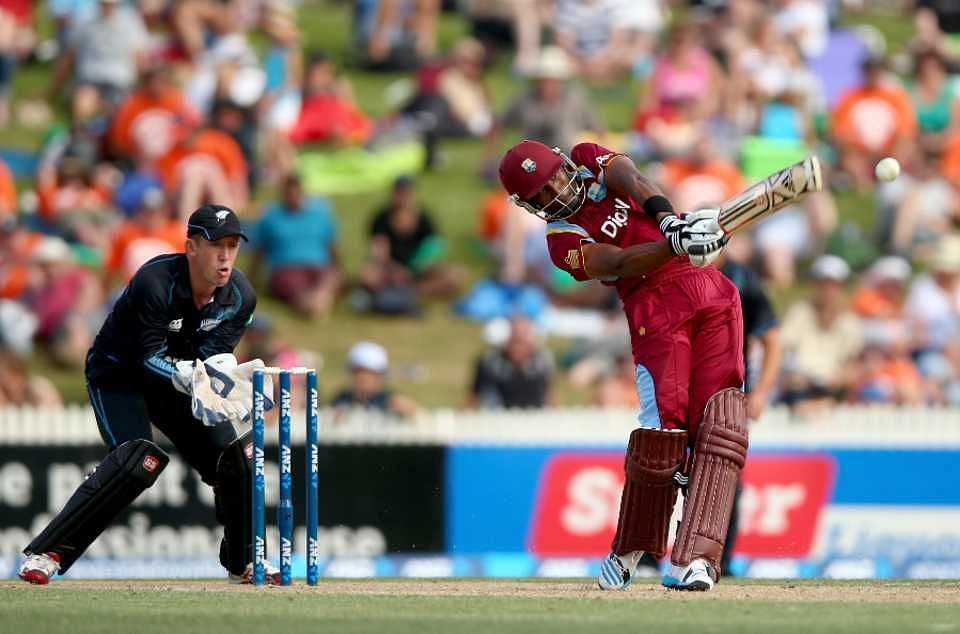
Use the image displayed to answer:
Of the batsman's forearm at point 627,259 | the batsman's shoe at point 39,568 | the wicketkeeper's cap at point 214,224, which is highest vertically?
the wicketkeeper's cap at point 214,224

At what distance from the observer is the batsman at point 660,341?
880 centimetres

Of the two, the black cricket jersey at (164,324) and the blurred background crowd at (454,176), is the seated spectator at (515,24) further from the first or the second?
the black cricket jersey at (164,324)

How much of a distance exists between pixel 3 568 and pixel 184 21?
824 centimetres

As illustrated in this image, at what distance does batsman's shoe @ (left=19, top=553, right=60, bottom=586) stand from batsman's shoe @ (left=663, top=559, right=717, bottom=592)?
3.09 m

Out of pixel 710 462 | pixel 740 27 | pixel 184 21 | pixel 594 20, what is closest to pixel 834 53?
pixel 740 27

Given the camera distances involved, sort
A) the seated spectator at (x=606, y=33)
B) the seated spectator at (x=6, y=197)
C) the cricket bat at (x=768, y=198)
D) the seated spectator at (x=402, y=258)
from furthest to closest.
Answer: the seated spectator at (x=606, y=33)
the seated spectator at (x=402, y=258)
the seated spectator at (x=6, y=197)
the cricket bat at (x=768, y=198)

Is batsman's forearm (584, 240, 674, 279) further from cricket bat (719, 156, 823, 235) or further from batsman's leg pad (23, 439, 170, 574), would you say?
batsman's leg pad (23, 439, 170, 574)

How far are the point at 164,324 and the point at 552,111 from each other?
10.7 meters

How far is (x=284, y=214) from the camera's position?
17484mm

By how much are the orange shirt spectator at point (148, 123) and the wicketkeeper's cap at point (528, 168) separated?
9.87 metres

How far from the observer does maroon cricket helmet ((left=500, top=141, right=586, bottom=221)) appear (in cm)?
882

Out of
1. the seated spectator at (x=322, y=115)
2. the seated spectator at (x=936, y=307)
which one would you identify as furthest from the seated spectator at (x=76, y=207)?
the seated spectator at (x=936, y=307)

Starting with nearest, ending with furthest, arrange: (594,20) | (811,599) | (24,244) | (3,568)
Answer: (811,599) < (3,568) < (24,244) < (594,20)

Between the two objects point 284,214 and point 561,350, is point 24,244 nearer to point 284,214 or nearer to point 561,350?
point 284,214
